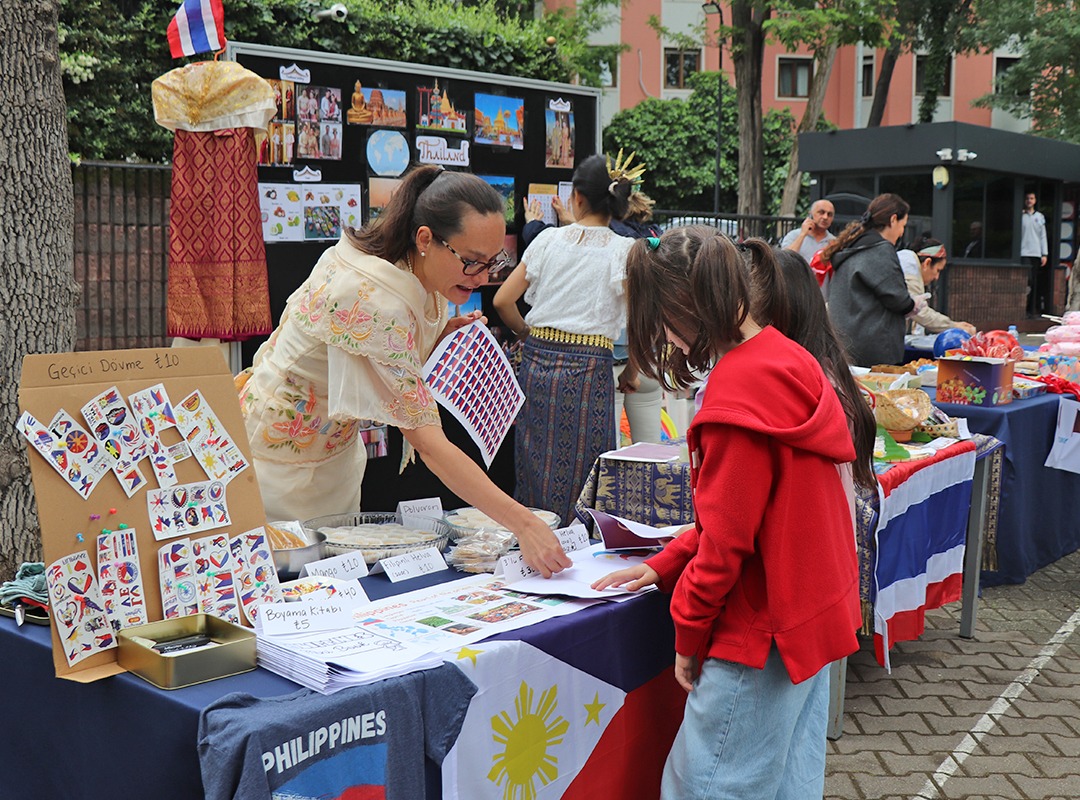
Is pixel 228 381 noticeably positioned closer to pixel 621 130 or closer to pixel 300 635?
pixel 300 635

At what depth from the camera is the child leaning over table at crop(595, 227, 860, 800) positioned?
1735mm

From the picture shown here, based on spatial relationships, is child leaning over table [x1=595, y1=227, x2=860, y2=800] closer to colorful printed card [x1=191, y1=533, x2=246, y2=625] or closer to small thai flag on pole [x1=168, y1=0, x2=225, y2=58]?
colorful printed card [x1=191, y1=533, x2=246, y2=625]

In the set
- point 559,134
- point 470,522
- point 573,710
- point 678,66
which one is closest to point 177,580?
point 573,710

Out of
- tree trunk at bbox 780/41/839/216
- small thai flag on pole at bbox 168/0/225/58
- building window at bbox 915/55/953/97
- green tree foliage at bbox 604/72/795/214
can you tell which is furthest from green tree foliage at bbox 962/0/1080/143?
small thai flag on pole at bbox 168/0/225/58

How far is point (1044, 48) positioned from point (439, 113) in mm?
18822

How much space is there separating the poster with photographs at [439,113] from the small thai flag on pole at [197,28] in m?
1.10

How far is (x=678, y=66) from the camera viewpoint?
99.4 ft

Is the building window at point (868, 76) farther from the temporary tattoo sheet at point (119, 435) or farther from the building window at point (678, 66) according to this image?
the temporary tattoo sheet at point (119, 435)

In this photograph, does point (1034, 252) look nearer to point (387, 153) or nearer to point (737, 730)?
point (387, 153)

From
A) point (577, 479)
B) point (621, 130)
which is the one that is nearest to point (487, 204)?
point (577, 479)

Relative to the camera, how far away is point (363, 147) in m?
4.86

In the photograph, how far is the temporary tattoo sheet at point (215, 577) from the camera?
171cm

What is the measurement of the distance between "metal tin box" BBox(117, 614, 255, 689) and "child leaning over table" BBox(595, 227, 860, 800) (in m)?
0.73

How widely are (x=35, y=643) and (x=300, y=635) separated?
0.43m
